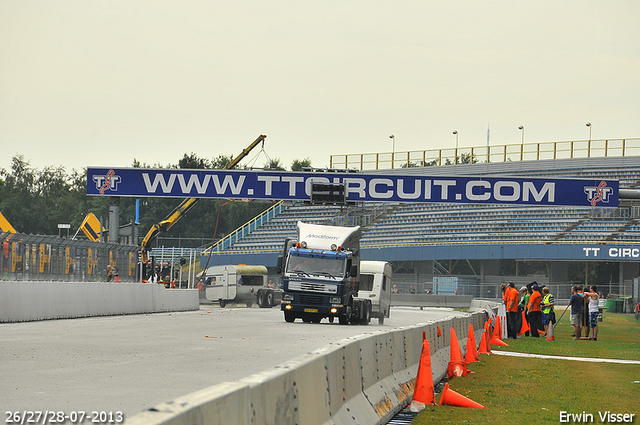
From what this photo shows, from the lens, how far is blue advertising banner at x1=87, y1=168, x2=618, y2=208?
39.9m

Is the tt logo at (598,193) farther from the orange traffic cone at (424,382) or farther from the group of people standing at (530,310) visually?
the orange traffic cone at (424,382)

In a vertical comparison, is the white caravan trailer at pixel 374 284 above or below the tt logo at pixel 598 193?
below

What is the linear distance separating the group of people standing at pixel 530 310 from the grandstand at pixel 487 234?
99.1 feet

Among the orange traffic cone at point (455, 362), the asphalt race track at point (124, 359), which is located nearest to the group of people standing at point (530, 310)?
the asphalt race track at point (124, 359)

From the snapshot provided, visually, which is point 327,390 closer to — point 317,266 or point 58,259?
point 317,266

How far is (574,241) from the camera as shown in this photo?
60.7 metres

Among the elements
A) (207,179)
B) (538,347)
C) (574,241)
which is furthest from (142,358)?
(574,241)

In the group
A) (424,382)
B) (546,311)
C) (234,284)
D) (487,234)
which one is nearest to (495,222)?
(487,234)

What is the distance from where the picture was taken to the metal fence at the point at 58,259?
2408 centimetres

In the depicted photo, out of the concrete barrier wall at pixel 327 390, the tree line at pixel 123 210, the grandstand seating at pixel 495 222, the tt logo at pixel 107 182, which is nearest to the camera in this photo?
the concrete barrier wall at pixel 327 390

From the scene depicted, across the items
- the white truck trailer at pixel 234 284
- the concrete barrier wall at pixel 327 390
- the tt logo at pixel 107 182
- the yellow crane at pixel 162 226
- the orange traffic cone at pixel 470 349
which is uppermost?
the tt logo at pixel 107 182

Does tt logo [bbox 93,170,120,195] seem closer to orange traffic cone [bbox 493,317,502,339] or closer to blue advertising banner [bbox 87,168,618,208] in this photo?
blue advertising banner [bbox 87,168,618,208]

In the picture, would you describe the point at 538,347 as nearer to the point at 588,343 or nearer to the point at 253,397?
the point at 588,343

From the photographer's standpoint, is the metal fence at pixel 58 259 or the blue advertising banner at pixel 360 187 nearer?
the metal fence at pixel 58 259
